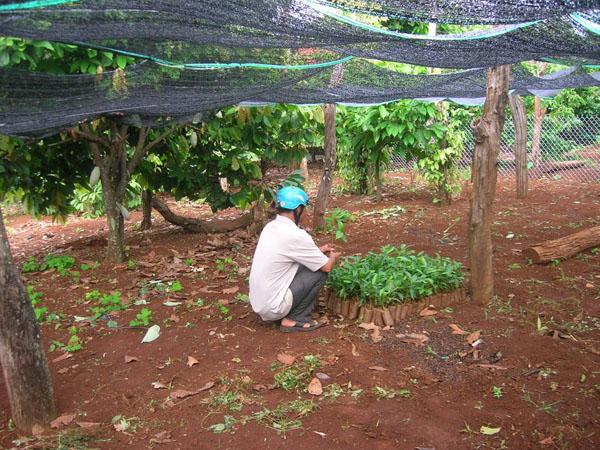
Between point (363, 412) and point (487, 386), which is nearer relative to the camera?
point (363, 412)

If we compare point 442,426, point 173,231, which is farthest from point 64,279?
point 442,426

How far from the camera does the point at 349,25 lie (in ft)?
10.7

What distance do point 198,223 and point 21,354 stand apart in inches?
192

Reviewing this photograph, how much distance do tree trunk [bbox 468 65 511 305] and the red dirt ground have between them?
271 mm

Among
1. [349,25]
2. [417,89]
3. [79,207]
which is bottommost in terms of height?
[79,207]

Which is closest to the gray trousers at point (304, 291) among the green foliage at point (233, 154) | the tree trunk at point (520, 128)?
the green foliage at point (233, 154)

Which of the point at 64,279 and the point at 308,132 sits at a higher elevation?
the point at 308,132

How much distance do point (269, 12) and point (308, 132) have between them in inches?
143

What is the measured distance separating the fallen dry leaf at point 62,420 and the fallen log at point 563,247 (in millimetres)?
4486

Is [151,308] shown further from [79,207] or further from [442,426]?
[79,207]

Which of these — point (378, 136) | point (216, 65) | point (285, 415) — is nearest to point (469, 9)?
point (216, 65)

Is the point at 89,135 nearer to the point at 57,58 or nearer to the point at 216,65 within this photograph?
the point at 57,58

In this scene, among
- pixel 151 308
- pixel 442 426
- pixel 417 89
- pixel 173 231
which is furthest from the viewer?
pixel 173 231

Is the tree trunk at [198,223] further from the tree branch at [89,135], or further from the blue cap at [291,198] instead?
the blue cap at [291,198]
